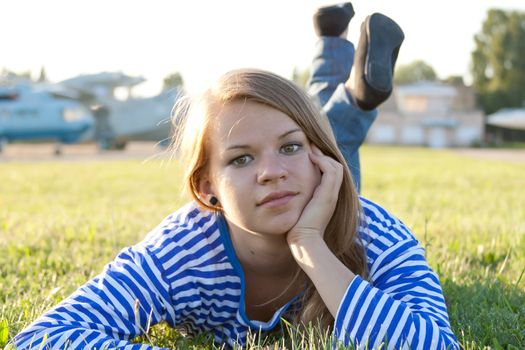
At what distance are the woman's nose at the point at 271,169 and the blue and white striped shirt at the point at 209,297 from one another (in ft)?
1.09

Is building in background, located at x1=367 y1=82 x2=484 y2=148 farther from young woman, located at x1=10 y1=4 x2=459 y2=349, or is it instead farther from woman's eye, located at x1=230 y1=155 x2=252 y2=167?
woman's eye, located at x1=230 y1=155 x2=252 y2=167

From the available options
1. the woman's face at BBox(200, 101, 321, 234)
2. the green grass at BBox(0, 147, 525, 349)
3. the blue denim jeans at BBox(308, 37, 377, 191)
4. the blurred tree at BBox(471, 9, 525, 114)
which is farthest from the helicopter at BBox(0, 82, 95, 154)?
the blurred tree at BBox(471, 9, 525, 114)

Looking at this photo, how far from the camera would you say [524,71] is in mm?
47812

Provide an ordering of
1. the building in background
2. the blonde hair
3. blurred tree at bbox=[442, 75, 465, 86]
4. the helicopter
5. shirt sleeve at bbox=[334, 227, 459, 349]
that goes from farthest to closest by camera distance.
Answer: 1. blurred tree at bbox=[442, 75, 465, 86]
2. the building in background
3. the helicopter
4. the blonde hair
5. shirt sleeve at bbox=[334, 227, 459, 349]

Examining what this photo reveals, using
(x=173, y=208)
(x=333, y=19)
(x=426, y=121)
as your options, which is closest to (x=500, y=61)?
(x=426, y=121)

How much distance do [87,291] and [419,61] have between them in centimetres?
7102

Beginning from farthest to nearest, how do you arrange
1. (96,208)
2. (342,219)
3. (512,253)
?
(96,208), (512,253), (342,219)

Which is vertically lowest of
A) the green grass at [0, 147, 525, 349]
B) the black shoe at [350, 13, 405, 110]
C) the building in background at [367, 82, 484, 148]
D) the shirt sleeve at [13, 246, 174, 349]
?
the building in background at [367, 82, 484, 148]

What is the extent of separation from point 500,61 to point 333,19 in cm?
4898

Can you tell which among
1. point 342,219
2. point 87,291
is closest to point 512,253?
point 342,219

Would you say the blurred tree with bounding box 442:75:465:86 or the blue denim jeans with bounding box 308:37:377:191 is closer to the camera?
the blue denim jeans with bounding box 308:37:377:191

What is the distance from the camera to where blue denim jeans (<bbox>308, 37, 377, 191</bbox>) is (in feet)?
9.29

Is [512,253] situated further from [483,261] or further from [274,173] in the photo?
[274,173]

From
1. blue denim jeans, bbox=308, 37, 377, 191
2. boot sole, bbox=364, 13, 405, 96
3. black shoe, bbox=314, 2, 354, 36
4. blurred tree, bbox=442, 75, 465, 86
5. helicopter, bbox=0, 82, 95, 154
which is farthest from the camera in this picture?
blurred tree, bbox=442, 75, 465, 86
